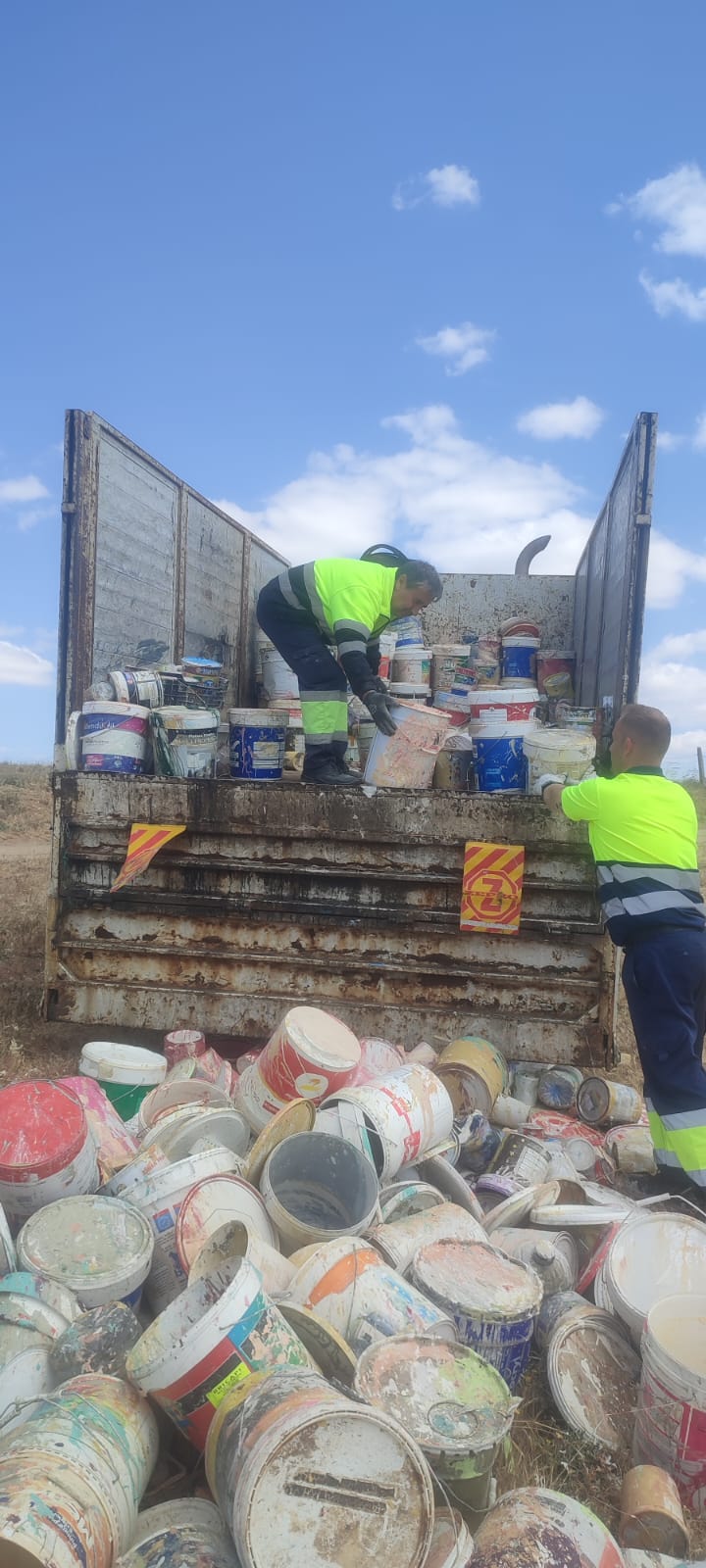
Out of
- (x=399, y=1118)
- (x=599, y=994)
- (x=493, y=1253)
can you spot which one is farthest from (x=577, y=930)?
(x=493, y=1253)

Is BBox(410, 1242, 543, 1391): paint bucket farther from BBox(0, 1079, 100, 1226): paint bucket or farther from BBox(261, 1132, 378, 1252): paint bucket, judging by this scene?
BBox(0, 1079, 100, 1226): paint bucket

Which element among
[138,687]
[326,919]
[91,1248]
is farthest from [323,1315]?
[138,687]

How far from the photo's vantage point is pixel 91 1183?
2.75m

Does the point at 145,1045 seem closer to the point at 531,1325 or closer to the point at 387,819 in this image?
the point at 387,819

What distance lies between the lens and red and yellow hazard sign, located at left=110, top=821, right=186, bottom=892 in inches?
152

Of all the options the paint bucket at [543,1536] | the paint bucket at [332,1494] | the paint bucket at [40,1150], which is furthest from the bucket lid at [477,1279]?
the paint bucket at [40,1150]

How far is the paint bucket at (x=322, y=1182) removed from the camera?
266 centimetres

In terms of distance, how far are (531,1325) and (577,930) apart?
5.29ft

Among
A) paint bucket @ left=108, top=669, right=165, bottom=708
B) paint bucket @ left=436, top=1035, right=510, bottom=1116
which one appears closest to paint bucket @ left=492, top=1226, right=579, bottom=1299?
paint bucket @ left=436, top=1035, right=510, bottom=1116

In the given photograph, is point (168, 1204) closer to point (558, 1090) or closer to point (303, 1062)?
point (303, 1062)

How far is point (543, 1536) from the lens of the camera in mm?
1670

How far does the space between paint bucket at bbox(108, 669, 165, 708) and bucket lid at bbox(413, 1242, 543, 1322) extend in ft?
8.29

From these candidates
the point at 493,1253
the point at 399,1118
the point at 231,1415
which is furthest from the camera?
the point at 399,1118

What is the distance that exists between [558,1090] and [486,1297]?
1661 millimetres
